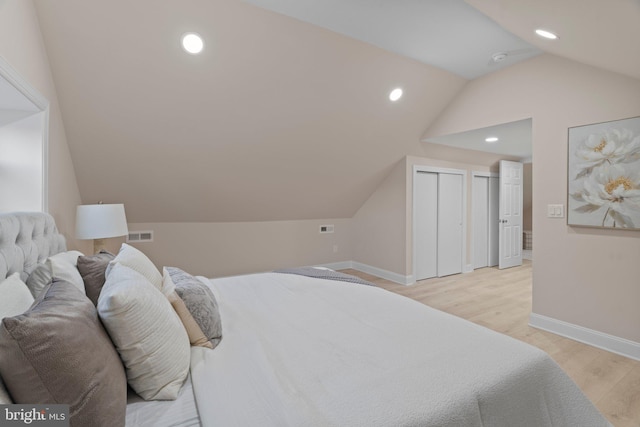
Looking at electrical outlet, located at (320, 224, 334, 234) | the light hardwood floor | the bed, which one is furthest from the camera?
electrical outlet, located at (320, 224, 334, 234)

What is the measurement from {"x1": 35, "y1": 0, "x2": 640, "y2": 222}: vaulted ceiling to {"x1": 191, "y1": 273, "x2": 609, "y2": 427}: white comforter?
164cm

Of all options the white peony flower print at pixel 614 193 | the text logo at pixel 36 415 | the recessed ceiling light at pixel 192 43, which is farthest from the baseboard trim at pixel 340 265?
the text logo at pixel 36 415

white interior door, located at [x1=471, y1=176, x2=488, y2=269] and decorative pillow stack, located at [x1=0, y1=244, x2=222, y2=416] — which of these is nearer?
decorative pillow stack, located at [x1=0, y1=244, x2=222, y2=416]

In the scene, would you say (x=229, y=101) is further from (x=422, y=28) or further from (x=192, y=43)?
(x=422, y=28)

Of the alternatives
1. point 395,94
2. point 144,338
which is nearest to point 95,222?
point 144,338

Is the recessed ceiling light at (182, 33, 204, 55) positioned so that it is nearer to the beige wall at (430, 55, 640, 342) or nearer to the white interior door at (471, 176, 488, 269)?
the beige wall at (430, 55, 640, 342)

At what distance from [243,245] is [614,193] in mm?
4244

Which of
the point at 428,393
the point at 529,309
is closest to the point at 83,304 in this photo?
the point at 428,393

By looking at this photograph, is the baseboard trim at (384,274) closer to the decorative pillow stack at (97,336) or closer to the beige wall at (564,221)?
the beige wall at (564,221)

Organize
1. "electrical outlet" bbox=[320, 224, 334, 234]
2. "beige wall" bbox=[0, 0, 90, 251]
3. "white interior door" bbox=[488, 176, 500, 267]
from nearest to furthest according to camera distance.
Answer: "beige wall" bbox=[0, 0, 90, 251] < "electrical outlet" bbox=[320, 224, 334, 234] < "white interior door" bbox=[488, 176, 500, 267]

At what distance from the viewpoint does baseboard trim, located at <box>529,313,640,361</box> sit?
2.48 meters

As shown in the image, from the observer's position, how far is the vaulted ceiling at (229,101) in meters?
2.21

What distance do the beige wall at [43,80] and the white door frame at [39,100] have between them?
64 millimetres

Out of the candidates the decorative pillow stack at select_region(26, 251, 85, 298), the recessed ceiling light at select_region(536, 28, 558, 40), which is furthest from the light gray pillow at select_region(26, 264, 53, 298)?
the recessed ceiling light at select_region(536, 28, 558, 40)
